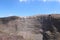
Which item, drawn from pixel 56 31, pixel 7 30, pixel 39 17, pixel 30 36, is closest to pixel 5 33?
pixel 7 30

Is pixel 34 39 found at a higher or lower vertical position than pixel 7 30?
lower

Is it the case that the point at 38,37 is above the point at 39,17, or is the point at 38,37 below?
below

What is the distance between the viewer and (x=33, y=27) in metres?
11.0

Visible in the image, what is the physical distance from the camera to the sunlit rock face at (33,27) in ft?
35.1

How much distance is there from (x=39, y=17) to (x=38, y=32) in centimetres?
130

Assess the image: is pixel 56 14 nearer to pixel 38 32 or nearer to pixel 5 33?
pixel 38 32

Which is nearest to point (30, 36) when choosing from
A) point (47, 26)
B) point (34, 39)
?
point (34, 39)

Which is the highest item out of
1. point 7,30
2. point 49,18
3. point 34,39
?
point 49,18

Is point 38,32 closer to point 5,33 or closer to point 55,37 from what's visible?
point 55,37

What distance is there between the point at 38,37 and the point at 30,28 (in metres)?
0.91

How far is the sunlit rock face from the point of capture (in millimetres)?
10688

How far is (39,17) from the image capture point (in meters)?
11.6

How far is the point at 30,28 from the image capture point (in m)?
11.0

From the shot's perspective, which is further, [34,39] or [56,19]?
[56,19]
